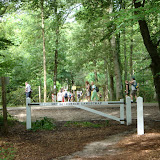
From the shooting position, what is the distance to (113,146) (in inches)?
282

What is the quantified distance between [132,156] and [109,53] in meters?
20.1

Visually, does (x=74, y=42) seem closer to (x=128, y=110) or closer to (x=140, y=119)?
(x=128, y=110)

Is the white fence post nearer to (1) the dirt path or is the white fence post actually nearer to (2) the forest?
(1) the dirt path

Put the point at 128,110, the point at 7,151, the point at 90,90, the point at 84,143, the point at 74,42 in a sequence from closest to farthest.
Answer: the point at 7,151 → the point at 84,143 → the point at 128,110 → the point at 90,90 → the point at 74,42

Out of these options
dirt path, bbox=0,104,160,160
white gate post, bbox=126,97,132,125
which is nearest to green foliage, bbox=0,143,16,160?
dirt path, bbox=0,104,160,160

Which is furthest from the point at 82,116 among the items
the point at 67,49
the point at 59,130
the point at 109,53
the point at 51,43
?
the point at 67,49

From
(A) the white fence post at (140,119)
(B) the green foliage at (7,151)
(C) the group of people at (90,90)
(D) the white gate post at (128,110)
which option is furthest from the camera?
(C) the group of people at (90,90)

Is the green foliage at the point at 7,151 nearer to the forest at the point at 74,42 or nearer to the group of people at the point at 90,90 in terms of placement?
the forest at the point at 74,42

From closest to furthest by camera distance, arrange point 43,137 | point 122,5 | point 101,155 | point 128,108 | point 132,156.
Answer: point 132,156 < point 101,155 < point 43,137 < point 128,108 < point 122,5

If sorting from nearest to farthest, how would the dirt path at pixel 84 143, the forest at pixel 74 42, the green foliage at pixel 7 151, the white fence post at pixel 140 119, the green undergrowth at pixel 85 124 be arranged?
the dirt path at pixel 84 143, the green foliage at pixel 7 151, the white fence post at pixel 140 119, the green undergrowth at pixel 85 124, the forest at pixel 74 42

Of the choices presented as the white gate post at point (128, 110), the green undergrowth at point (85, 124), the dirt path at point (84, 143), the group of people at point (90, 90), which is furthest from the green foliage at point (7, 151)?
the group of people at point (90, 90)

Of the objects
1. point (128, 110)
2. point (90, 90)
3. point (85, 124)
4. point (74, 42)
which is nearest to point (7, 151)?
point (85, 124)

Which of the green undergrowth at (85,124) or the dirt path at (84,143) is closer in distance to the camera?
the dirt path at (84,143)

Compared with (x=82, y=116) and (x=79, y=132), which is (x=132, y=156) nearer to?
(x=79, y=132)
